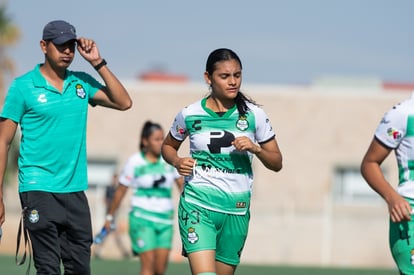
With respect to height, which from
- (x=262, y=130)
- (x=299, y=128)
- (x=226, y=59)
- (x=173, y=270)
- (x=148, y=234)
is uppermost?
(x=299, y=128)

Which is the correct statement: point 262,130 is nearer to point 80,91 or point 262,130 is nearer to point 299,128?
point 80,91

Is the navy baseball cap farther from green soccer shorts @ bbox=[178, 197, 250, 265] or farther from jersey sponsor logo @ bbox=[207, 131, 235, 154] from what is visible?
green soccer shorts @ bbox=[178, 197, 250, 265]

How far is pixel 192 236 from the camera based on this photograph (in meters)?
8.79

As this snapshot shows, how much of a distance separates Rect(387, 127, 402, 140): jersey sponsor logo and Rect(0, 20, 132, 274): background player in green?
2682 mm

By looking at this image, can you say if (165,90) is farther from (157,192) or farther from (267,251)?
(157,192)

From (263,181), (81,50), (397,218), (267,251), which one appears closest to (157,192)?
(81,50)

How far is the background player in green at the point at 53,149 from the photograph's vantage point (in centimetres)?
898

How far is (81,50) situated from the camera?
9242 millimetres

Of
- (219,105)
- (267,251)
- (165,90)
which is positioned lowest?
(267,251)

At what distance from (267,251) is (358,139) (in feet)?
29.2

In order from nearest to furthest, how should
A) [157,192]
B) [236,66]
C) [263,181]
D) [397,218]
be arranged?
[397,218]
[236,66]
[157,192]
[263,181]

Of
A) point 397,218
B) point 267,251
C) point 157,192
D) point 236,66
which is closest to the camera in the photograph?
point 397,218

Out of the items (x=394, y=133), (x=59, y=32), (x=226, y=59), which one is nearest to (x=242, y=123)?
(x=226, y=59)

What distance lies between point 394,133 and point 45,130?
9.38 feet
